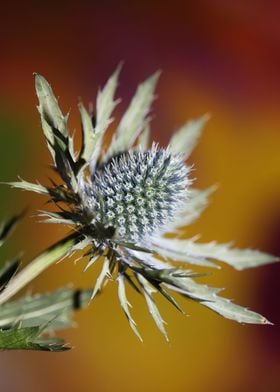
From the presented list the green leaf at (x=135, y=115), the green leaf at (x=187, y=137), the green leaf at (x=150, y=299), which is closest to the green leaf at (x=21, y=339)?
the green leaf at (x=150, y=299)

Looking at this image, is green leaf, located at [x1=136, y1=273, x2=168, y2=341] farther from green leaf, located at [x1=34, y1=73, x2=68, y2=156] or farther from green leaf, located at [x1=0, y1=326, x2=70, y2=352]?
green leaf, located at [x1=34, y1=73, x2=68, y2=156]

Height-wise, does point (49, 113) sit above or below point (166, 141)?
below

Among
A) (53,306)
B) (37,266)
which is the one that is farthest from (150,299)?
(53,306)

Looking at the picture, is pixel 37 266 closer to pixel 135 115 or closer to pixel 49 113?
pixel 49 113

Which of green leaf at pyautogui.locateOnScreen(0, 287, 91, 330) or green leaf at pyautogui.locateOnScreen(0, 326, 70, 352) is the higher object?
green leaf at pyautogui.locateOnScreen(0, 287, 91, 330)

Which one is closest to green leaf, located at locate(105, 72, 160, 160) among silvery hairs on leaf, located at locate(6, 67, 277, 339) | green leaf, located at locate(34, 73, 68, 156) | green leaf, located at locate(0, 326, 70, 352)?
silvery hairs on leaf, located at locate(6, 67, 277, 339)

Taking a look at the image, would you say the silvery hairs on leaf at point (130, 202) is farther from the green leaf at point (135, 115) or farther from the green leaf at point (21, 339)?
the green leaf at point (21, 339)

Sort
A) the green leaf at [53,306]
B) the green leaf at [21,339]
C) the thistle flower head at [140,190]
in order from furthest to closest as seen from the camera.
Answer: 1. the green leaf at [53,306]
2. the thistle flower head at [140,190]
3. the green leaf at [21,339]
